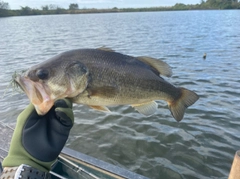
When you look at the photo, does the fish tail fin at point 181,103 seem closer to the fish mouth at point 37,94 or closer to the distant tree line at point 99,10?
the fish mouth at point 37,94

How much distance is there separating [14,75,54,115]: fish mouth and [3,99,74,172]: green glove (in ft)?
0.31

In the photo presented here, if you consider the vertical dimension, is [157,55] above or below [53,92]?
below

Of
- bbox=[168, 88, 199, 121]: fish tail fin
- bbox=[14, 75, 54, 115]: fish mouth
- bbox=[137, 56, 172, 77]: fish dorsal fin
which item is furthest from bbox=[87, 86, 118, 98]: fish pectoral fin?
bbox=[168, 88, 199, 121]: fish tail fin

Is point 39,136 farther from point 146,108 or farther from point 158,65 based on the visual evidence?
point 158,65

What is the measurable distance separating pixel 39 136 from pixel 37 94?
1.36 ft

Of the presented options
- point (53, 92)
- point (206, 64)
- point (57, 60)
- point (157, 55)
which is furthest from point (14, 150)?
point (157, 55)

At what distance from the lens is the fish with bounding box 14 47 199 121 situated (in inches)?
91.8

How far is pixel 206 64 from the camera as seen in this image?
13.7m

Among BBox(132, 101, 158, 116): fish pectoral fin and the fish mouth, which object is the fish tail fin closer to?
BBox(132, 101, 158, 116): fish pectoral fin

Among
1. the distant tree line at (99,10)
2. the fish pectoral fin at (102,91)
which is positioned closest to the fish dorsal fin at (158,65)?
the fish pectoral fin at (102,91)

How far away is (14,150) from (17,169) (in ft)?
0.64

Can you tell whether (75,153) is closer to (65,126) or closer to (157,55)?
(65,126)

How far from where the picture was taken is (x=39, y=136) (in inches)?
92.3

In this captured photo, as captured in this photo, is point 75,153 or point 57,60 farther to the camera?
point 75,153
